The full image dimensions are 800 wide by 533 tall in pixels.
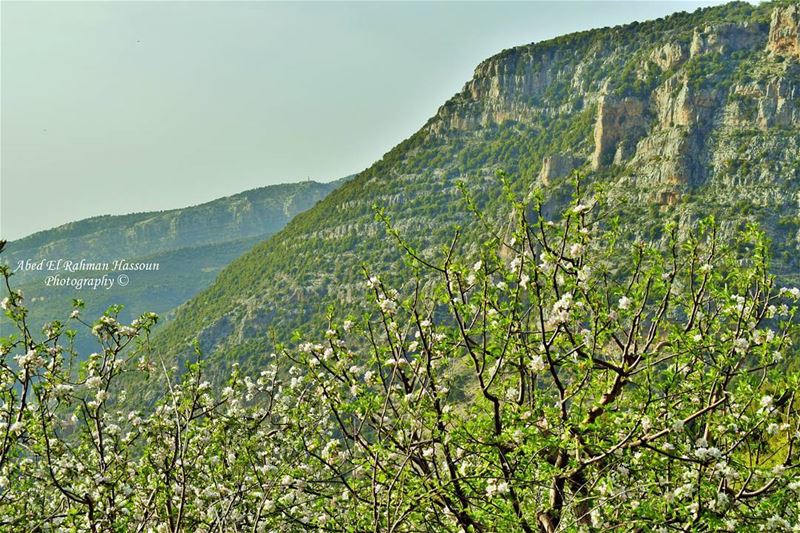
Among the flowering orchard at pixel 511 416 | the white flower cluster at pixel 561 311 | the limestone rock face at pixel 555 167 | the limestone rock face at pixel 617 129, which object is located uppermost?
the limestone rock face at pixel 617 129

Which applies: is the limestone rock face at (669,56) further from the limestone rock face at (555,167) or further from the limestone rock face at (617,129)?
the limestone rock face at (555,167)

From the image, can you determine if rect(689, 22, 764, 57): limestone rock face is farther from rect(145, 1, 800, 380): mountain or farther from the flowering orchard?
the flowering orchard

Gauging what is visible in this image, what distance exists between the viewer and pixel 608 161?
138m

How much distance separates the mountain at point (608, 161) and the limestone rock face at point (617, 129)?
0.28 metres

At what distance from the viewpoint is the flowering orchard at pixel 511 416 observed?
638 centimetres

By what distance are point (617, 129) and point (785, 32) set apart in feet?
115

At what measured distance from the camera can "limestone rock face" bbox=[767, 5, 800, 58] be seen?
433 ft

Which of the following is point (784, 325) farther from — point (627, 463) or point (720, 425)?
point (627, 463)

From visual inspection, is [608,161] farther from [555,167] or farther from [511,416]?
[511,416]

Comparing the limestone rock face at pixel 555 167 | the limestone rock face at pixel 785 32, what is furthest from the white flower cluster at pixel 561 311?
the limestone rock face at pixel 785 32

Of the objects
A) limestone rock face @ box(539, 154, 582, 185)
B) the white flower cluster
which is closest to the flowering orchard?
the white flower cluster

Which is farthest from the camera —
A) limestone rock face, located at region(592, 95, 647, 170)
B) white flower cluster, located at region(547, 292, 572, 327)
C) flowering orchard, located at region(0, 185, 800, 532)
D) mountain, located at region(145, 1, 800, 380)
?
limestone rock face, located at region(592, 95, 647, 170)

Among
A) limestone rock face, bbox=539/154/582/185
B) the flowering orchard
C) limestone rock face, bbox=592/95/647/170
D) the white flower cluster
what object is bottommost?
the flowering orchard

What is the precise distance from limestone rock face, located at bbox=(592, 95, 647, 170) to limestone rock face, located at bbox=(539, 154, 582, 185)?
232 inches
